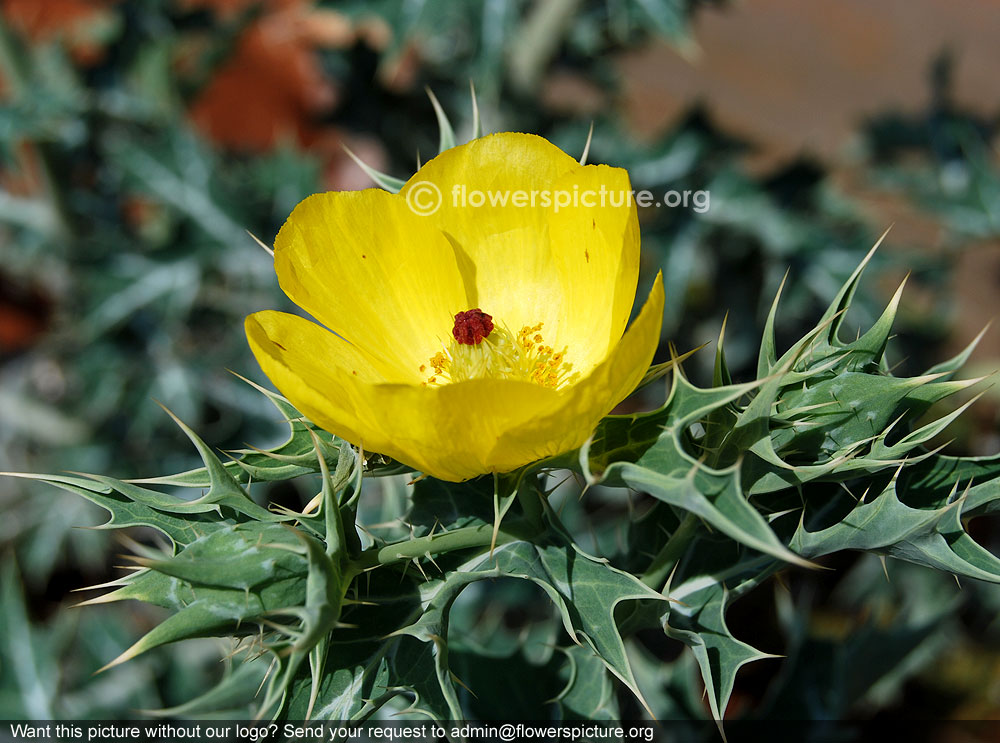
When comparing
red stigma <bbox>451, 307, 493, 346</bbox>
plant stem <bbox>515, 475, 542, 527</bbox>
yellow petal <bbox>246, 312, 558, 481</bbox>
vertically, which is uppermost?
yellow petal <bbox>246, 312, 558, 481</bbox>

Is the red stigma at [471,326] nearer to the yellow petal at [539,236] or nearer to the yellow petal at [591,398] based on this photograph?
the yellow petal at [539,236]

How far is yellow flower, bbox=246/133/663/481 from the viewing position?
0.61 meters

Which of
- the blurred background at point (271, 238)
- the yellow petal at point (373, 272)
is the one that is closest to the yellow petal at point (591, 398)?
the yellow petal at point (373, 272)

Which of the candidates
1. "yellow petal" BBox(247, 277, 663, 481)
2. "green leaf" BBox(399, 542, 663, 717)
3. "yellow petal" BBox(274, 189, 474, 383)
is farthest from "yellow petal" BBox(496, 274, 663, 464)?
"yellow petal" BBox(274, 189, 474, 383)

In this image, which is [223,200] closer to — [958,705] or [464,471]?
[464,471]

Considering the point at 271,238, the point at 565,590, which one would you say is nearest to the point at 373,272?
the point at 565,590

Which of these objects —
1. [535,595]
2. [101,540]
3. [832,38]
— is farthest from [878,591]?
[832,38]

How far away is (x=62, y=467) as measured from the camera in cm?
213

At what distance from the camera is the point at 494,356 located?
0.85 meters

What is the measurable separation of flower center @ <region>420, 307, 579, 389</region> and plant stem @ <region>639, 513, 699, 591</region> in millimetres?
205

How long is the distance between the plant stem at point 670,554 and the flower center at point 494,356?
0.20 meters

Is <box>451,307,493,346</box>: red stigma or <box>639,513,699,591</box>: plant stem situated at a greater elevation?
<box>451,307,493,346</box>: red stigma

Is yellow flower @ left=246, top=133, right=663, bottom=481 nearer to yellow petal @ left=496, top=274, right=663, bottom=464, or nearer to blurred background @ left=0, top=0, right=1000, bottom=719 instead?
yellow petal @ left=496, top=274, right=663, bottom=464

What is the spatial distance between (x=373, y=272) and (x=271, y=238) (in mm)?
1196
